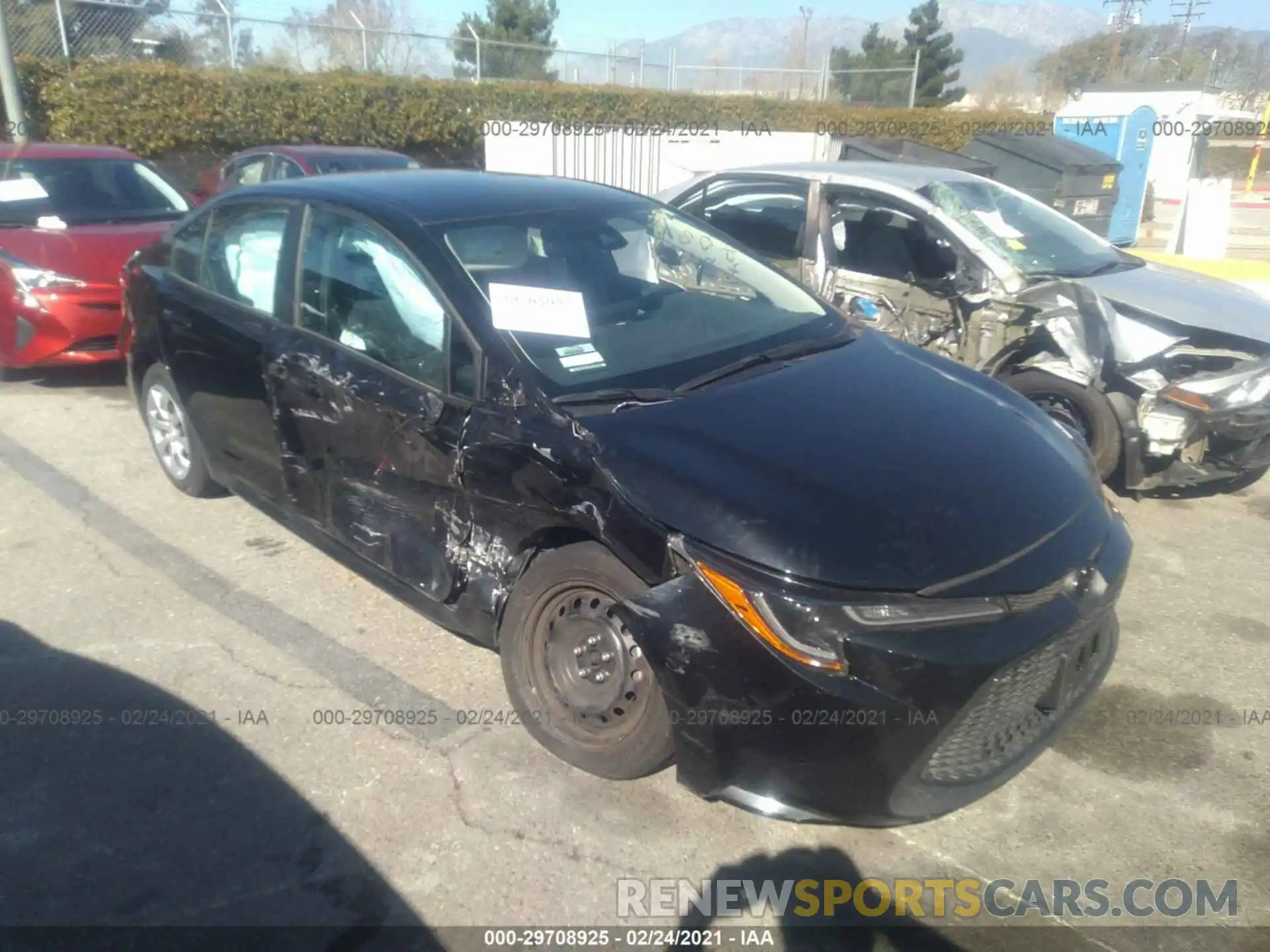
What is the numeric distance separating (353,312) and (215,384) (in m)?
1.11

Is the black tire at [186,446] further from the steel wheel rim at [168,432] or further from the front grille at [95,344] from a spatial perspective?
the front grille at [95,344]

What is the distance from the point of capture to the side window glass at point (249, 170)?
996cm

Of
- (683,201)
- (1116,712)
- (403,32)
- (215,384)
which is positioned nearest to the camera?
(1116,712)

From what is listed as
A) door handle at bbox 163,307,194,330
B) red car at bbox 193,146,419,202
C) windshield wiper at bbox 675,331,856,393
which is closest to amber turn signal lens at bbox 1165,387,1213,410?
windshield wiper at bbox 675,331,856,393

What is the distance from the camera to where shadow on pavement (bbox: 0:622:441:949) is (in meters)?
2.59

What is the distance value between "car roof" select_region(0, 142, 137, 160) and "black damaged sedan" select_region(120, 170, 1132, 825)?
4.38 meters

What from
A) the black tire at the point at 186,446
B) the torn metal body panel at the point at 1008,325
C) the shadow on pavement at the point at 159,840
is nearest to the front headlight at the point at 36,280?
the black tire at the point at 186,446

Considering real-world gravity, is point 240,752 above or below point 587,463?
below

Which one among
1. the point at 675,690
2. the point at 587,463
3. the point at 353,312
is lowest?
the point at 675,690

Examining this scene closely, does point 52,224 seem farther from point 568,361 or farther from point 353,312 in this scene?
point 568,361

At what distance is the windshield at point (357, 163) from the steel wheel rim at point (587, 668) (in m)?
7.51

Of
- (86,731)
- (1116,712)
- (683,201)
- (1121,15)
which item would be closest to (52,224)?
(683,201)

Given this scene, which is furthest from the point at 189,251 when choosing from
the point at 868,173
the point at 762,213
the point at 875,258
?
the point at 868,173

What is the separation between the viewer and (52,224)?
703 centimetres
